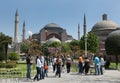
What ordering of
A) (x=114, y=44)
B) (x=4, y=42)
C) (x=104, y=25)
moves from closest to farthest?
1. (x=114, y=44)
2. (x=4, y=42)
3. (x=104, y=25)

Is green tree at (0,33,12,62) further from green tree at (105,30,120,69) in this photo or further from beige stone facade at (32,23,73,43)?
beige stone facade at (32,23,73,43)

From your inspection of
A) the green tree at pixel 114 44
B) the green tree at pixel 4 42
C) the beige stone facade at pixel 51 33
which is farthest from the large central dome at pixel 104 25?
the green tree at pixel 114 44

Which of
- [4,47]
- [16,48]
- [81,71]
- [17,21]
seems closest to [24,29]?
[16,48]

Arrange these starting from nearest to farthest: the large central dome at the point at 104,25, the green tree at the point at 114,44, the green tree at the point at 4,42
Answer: the green tree at the point at 114,44 < the green tree at the point at 4,42 < the large central dome at the point at 104,25

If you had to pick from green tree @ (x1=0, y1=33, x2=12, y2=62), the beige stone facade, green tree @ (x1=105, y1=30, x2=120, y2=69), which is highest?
the beige stone facade

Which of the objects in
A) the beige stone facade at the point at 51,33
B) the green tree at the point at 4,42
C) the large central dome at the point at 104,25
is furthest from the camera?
the beige stone facade at the point at 51,33

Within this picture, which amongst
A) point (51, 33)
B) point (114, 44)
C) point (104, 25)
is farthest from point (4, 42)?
point (51, 33)

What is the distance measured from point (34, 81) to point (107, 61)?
15.7m

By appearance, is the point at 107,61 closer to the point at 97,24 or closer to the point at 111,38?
the point at 111,38

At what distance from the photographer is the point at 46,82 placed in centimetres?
1600

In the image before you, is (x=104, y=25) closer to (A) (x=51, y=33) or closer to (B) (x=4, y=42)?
(A) (x=51, y=33)

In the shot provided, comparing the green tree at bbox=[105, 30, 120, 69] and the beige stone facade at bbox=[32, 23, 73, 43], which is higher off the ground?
the beige stone facade at bbox=[32, 23, 73, 43]

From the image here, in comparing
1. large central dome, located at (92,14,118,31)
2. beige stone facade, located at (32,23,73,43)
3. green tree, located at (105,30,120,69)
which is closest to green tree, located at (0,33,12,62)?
green tree, located at (105,30,120,69)

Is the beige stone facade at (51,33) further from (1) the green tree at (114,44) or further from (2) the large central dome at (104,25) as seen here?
(1) the green tree at (114,44)
